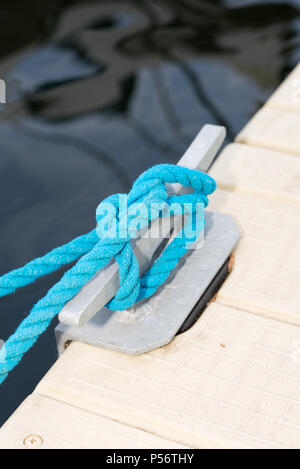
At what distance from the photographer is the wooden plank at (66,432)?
1036 mm

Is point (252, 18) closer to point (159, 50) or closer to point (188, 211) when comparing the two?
point (159, 50)

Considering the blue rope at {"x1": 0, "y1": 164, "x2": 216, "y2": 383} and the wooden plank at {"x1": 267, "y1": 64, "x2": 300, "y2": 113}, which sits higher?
the blue rope at {"x1": 0, "y1": 164, "x2": 216, "y2": 383}

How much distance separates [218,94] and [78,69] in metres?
0.63

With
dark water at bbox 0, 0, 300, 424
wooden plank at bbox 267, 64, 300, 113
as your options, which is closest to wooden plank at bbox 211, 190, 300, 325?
wooden plank at bbox 267, 64, 300, 113

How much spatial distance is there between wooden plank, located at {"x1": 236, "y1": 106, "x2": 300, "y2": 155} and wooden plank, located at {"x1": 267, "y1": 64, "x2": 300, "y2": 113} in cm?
4

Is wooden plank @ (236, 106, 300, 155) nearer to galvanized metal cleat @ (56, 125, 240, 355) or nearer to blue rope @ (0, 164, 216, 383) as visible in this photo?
galvanized metal cleat @ (56, 125, 240, 355)

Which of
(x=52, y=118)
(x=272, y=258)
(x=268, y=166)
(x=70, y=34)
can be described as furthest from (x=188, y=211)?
(x=70, y=34)

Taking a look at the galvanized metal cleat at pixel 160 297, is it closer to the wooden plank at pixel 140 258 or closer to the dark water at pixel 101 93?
the wooden plank at pixel 140 258

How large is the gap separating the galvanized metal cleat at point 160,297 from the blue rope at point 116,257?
1.0 inches

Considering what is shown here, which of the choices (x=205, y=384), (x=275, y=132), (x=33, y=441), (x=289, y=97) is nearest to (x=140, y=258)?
(x=205, y=384)

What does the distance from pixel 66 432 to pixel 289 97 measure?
127cm

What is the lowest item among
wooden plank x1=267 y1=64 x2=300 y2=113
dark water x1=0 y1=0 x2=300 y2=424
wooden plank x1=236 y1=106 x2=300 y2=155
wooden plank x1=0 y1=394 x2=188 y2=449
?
dark water x1=0 y1=0 x2=300 y2=424

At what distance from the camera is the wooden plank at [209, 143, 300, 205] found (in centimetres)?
159

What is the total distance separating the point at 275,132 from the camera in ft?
5.95
